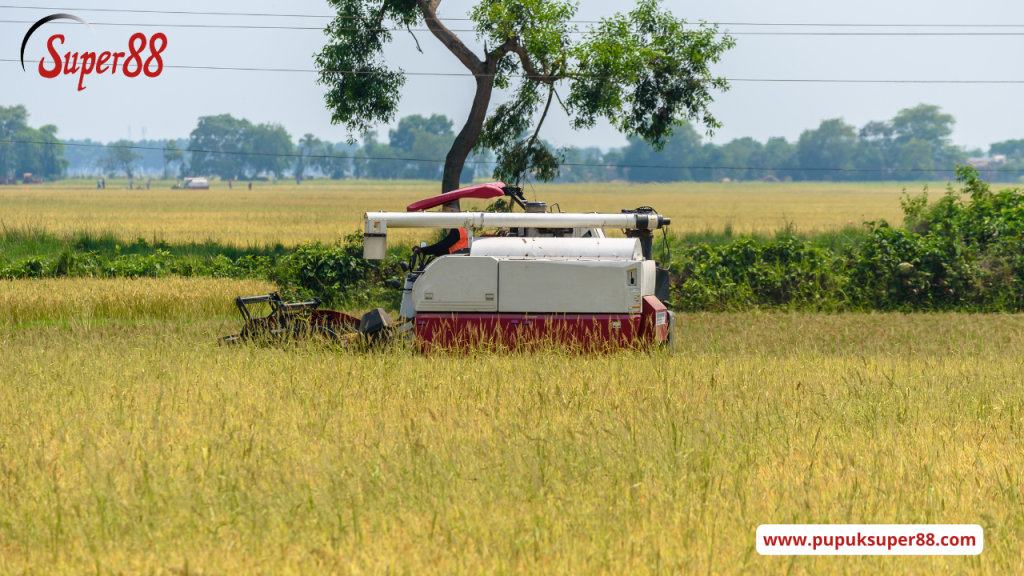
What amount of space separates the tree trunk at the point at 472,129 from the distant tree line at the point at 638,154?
116m

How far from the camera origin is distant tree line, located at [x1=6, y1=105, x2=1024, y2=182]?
151 metres

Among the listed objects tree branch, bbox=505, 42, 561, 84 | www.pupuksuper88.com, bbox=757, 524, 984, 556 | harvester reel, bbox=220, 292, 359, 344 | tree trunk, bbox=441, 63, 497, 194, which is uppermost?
tree branch, bbox=505, 42, 561, 84

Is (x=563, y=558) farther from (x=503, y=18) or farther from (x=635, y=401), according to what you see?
(x=503, y=18)

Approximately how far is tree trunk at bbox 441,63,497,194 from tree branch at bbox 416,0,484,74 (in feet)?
0.99

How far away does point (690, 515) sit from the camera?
491 centimetres

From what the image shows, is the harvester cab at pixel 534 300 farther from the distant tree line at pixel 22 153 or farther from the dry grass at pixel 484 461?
the distant tree line at pixel 22 153

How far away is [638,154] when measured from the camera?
164250 mm

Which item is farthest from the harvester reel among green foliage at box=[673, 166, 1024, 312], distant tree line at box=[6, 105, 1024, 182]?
distant tree line at box=[6, 105, 1024, 182]

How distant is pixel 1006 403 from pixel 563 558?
529 centimetres

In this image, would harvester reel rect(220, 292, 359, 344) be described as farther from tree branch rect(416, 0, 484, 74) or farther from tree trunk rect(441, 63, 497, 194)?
tree branch rect(416, 0, 484, 74)

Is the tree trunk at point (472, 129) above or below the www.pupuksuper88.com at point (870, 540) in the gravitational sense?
above

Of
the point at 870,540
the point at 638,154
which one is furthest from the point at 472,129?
the point at 638,154

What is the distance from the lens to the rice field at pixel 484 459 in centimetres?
454

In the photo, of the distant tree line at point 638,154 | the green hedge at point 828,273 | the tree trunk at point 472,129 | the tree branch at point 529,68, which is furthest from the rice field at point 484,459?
the distant tree line at point 638,154
